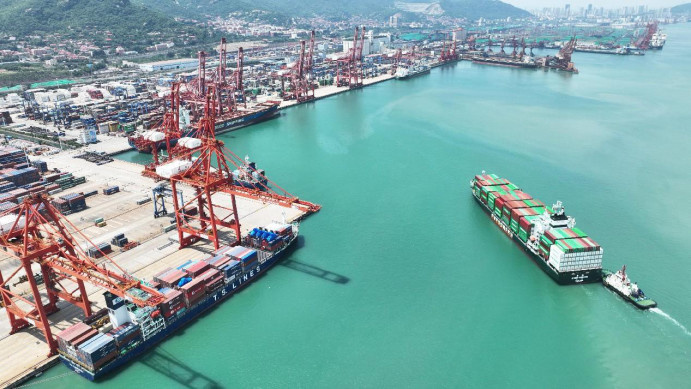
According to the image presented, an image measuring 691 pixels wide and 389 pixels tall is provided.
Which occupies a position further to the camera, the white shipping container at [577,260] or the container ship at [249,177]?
the container ship at [249,177]

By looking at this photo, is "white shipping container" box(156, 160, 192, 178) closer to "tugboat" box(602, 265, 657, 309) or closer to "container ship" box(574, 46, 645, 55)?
"tugboat" box(602, 265, 657, 309)

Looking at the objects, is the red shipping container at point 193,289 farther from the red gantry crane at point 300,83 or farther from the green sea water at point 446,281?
the red gantry crane at point 300,83

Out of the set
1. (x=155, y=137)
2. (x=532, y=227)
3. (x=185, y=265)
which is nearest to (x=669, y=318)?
(x=532, y=227)

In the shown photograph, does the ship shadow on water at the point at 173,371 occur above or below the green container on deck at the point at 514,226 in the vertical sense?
below

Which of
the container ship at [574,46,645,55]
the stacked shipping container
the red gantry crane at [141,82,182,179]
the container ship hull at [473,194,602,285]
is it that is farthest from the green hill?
the container ship at [574,46,645,55]

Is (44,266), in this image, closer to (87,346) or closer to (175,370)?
(87,346)

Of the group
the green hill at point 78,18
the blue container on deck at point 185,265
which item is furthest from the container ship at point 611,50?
the blue container on deck at point 185,265

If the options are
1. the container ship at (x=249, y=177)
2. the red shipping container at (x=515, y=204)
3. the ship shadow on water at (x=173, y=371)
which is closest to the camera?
the ship shadow on water at (x=173, y=371)
